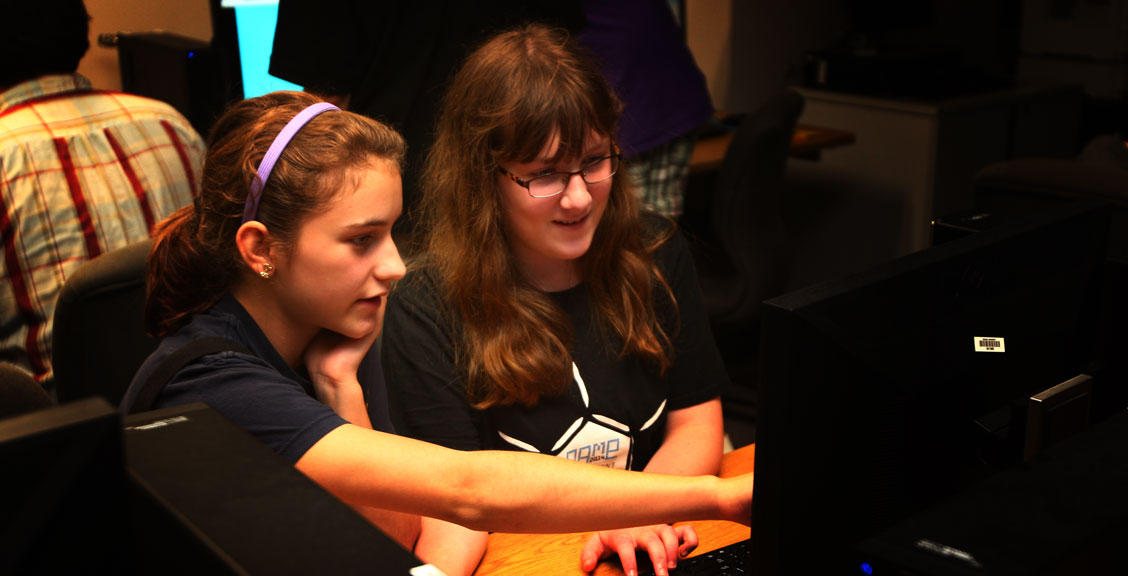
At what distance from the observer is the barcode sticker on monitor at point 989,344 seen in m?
0.85

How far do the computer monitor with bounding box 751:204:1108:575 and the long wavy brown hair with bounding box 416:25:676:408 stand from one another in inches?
23.7

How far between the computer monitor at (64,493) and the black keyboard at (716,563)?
0.70 meters

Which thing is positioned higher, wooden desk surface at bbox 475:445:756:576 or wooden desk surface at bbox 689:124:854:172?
wooden desk surface at bbox 689:124:854:172

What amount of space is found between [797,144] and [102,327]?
241cm

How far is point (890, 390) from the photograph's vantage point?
779mm

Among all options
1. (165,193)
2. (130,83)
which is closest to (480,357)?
(165,193)

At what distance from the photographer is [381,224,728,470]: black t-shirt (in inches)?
53.7

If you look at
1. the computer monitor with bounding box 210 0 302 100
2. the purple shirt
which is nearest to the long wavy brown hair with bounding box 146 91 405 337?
the purple shirt

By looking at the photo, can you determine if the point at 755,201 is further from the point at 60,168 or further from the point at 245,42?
the point at 60,168

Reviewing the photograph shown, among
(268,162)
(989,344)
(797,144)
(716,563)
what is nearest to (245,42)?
(268,162)

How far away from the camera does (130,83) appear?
2686 millimetres

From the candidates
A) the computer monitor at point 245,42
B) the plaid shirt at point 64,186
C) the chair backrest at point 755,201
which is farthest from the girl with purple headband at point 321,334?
the chair backrest at point 755,201

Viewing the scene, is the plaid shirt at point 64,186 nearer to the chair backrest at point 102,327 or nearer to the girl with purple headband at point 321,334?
the chair backrest at point 102,327

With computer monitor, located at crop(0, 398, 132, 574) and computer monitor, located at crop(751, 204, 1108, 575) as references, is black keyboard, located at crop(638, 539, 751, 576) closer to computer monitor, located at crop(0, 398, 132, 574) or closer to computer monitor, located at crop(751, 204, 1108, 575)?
computer monitor, located at crop(751, 204, 1108, 575)
